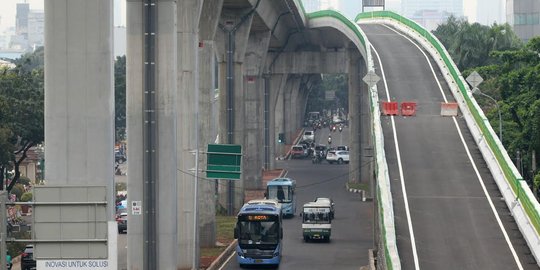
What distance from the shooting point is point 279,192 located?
82.4 m

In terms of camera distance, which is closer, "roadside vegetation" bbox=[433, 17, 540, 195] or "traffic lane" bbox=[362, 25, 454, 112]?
"roadside vegetation" bbox=[433, 17, 540, 195]

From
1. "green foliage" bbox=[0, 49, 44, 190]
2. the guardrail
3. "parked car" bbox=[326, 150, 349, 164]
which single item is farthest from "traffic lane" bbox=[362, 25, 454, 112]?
"parked car" bbox=[326, 150, 349, 164]

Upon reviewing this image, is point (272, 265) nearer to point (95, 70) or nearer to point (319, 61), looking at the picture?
point (95, 70)

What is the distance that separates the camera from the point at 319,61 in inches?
4756

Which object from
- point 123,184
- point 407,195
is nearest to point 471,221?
point 407,195

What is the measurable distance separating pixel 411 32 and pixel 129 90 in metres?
59.4

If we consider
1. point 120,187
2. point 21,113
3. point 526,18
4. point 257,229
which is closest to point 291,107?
point 526,18

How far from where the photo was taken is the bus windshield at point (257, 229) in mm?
58500

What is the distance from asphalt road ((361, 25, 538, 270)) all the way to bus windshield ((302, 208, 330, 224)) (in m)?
5.45

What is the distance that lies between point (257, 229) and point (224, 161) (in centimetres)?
402

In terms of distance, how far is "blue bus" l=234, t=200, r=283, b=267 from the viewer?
58250 mm

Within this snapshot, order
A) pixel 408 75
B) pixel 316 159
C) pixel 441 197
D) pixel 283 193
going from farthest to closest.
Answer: pixel 316 159 → pixel 408 75 → pixel 283 193 → pixel 441 197

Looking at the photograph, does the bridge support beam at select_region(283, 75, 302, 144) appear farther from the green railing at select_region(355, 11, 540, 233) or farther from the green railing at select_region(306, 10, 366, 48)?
the green railing at select_region(355, 11, 540, 233)

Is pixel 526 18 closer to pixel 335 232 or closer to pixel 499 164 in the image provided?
pixel 335 232
